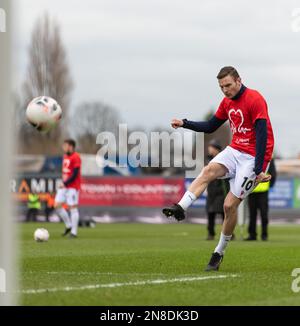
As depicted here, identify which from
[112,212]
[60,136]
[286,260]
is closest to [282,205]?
[112,212]

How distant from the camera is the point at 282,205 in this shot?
3347cm

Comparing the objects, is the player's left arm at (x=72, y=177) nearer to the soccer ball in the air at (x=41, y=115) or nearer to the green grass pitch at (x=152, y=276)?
the green grass pitch at (x=152, y=276)

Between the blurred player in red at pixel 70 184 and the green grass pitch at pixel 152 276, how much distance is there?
197 inches

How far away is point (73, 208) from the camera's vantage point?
22.2m

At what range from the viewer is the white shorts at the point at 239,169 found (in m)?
11.5

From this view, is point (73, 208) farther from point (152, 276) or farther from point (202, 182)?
point (152, 276)

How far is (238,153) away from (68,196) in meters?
11.4

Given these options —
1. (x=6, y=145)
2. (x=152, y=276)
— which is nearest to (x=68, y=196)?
(x=152, y=276)

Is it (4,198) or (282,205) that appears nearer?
(4,198)

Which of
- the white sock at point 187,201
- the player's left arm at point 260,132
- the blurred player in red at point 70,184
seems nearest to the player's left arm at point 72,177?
the blurred player in red at point 70,184

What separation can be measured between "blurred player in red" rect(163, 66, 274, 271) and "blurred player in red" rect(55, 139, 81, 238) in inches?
425
